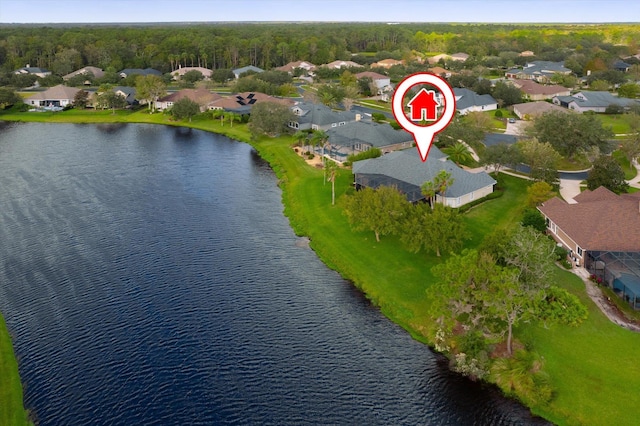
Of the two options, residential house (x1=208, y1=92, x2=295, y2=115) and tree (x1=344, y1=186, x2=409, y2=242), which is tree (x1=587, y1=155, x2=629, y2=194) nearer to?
tree (x1=344, y1=186, x2=409, y2=242)

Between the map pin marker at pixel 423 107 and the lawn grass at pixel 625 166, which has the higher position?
the map pin marker at pixel 423 107

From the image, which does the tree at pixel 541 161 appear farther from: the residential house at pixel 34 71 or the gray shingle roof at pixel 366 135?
the residential house at pixel 34 71

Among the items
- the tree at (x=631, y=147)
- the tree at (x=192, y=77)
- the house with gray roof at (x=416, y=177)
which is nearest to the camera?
the house with gray roof at (x=416, y=177)

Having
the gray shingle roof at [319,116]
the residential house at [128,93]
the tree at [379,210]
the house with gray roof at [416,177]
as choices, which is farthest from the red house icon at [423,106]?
the residential house at [128,93]

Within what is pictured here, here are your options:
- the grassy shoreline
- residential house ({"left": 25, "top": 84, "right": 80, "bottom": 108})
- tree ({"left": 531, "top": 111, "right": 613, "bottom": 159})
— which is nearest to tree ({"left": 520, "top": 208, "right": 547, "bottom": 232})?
the grassy shoreline

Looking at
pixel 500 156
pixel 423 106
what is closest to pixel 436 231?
pixel 423 106

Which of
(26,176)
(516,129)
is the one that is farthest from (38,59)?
(516,129)

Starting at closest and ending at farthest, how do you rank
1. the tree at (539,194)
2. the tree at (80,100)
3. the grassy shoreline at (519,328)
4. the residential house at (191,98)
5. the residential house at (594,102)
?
the grassy shoreline at (519,328) → the tree at (539,194) → the residential house at (594,102) → the residential house at (191,98) → the tree at (80,100)

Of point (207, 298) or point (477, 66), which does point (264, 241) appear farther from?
point (477, 66)
